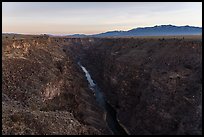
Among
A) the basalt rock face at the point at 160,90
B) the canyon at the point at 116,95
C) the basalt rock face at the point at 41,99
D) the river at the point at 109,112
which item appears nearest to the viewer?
the basalt rock face at the point at 41,99

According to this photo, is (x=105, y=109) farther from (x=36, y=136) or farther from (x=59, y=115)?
(x=36, y=136)

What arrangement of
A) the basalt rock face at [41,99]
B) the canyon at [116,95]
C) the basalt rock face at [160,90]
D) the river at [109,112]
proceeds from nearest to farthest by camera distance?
1. the basalt rock face at [41,99]
2. the canyon at [116,95]
3. the basalt rock face at [160,90]
4. the river at [109,112]

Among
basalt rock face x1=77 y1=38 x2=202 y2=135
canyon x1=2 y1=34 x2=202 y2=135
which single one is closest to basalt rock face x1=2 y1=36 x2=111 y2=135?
canyon x1=2 y1=34 x2=202 y2=135

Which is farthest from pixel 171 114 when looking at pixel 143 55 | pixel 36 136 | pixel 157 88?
pixel 143 55

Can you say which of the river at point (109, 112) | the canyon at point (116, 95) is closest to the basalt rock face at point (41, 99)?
the canyon at point (116, 95)

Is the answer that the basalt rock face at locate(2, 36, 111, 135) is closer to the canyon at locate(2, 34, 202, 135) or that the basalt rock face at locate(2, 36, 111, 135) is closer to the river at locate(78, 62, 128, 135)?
the canyon at locate(2, 34, 202, 135)

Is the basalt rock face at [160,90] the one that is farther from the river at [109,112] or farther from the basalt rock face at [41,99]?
the basalt rock face at [41,99]
